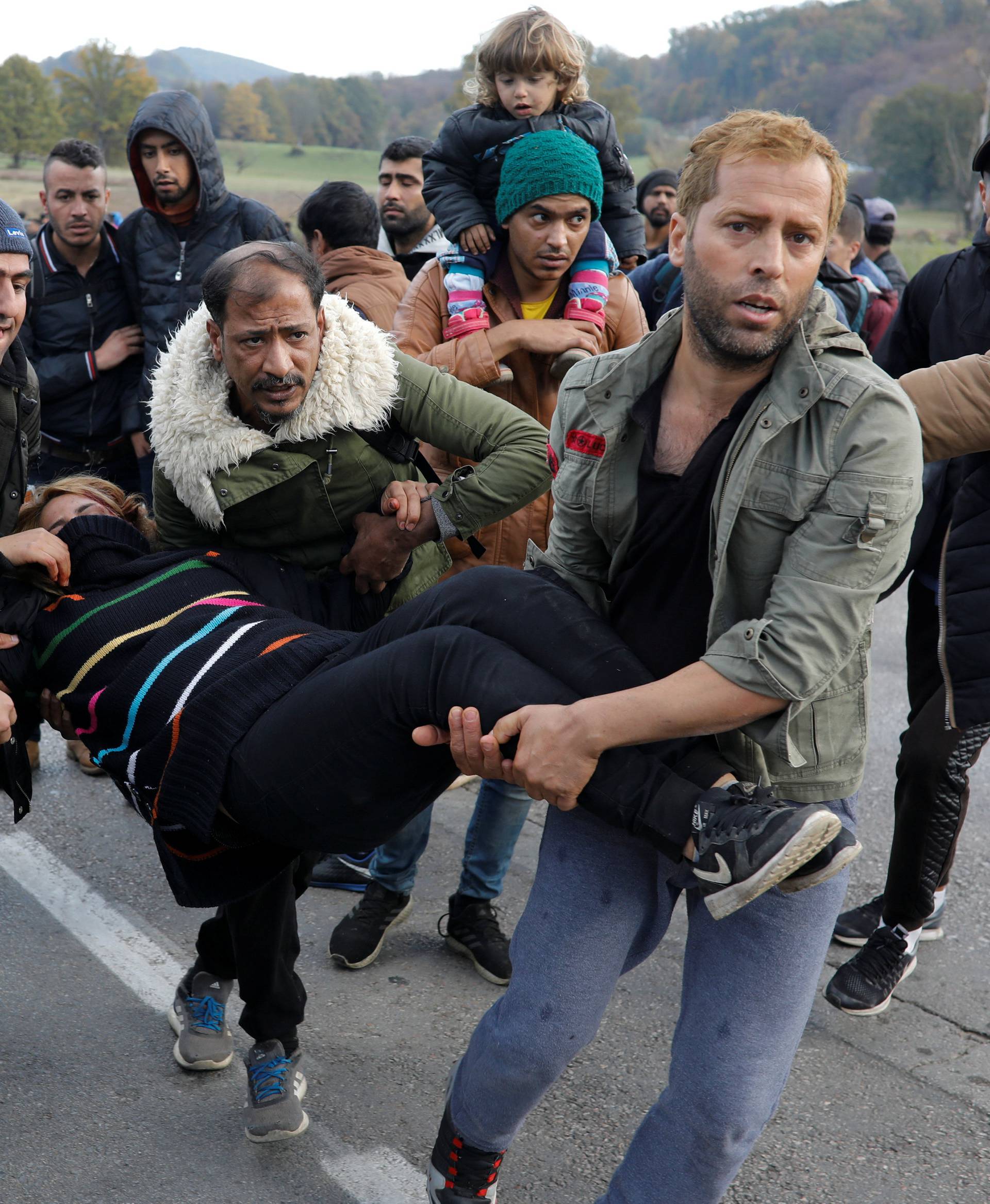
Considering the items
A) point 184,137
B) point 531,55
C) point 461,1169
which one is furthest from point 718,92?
point 461,1169

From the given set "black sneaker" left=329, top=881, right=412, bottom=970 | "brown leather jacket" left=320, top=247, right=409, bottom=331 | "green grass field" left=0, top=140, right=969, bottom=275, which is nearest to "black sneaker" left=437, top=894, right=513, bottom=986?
"black sneaker" left=329, top=881, right=412, bottom=970

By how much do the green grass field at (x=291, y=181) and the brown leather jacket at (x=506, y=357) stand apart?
1553 cm

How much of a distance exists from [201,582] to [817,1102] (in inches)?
77.5

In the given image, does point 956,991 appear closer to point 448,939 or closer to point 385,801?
point 448,939

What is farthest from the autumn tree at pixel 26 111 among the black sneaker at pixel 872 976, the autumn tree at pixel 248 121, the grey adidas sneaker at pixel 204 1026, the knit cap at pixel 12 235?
the black sneaker at pixel 872 976

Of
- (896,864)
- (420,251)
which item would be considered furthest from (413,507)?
(420,251)

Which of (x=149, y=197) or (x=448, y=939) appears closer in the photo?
(x=448, y=939)

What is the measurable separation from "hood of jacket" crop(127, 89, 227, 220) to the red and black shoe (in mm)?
4041

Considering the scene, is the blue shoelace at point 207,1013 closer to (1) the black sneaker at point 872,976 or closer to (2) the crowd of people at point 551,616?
(2) the crowd of people at point 551,616

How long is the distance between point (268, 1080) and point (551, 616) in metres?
1.35

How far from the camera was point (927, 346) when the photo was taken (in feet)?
10.5

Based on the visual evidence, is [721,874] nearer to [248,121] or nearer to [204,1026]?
[204,1026]

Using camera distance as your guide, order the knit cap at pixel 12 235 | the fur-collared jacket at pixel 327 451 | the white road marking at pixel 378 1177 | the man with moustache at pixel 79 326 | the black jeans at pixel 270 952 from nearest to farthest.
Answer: the white road marking at pixel 378 1177 < the black jeans at pixel 270 952 < the fur-collared jacket at pixel 327 451 < the knit cap at pixel 12 235 < the man with moustache at pixel 79 326

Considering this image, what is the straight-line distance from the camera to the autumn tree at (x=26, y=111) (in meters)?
34.5
